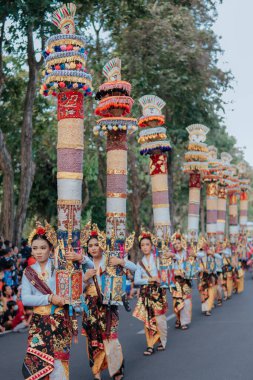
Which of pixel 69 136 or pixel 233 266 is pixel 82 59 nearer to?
pixel 69 136

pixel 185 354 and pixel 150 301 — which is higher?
pixel 150 301

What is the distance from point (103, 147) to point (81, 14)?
7.62m

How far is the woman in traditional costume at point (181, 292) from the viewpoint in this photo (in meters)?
11.0

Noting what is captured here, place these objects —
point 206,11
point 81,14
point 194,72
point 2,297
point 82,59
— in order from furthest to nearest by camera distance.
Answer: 1. point 206,11
2. point 194,72
3. point 81,14
4. point 2,297
5. point 82,59

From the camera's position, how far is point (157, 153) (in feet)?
34.1

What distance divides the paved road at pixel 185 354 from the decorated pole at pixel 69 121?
2.19 meters

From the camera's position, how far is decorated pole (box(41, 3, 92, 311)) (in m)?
6.00

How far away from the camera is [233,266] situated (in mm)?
17250

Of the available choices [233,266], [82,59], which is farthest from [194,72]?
[82,59]

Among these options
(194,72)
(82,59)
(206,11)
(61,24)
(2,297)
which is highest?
(206,11)

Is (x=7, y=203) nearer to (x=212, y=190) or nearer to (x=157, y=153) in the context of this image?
(x=157, y=153)

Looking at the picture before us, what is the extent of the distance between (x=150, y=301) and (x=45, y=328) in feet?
11.5

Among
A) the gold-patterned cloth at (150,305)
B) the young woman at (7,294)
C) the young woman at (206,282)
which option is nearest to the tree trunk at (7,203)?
the young woman at (7,294)

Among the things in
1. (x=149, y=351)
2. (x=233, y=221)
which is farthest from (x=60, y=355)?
(x=233, y=221)
